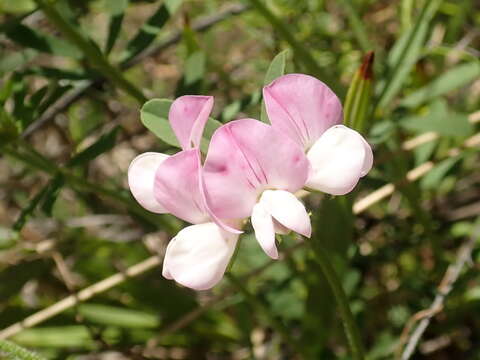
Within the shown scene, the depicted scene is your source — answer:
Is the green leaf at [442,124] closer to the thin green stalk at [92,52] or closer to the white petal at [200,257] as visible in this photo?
the thin green stalk at [92,52]

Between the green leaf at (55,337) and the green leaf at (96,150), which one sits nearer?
the green leaf at (96,150)

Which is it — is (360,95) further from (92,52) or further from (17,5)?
(17,5)

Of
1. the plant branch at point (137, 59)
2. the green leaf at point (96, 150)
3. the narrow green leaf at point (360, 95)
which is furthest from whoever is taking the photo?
the plant branch at point (137, 59)

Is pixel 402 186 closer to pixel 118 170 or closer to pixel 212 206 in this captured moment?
pixel 212 206

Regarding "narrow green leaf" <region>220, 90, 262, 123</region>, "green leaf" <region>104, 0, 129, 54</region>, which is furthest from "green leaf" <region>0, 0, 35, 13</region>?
"narrow green leaf" <region>220, 90, 262, 123</region>

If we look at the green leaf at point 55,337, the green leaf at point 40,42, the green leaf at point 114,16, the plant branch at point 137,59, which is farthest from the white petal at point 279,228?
the green leaf at point 55,337

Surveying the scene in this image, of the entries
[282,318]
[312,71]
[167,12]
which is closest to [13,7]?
[167,12]

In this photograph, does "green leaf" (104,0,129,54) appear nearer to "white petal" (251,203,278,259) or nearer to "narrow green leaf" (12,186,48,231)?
"narrow green leaf" (12,186,48,231)
